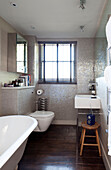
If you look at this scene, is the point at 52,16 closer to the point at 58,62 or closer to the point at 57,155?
the point at 58,62

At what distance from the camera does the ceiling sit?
207 centimetres

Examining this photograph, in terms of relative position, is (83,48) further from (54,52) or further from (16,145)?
(16,145)

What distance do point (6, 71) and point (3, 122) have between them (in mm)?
1015

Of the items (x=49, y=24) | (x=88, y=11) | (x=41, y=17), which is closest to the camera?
(x=88, y=11)

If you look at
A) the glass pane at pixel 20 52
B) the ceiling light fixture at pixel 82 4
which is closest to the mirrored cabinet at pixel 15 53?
the glass pane at pixel 20 52

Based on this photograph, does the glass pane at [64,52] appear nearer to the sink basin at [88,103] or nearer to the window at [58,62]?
the window at [58,62]

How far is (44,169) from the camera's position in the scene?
185 centimetres

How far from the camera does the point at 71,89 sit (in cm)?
367

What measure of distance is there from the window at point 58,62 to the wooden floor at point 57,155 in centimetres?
145

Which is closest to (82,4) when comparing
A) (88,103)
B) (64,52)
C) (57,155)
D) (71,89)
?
(88,103)

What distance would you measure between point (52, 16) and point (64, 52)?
1314mm

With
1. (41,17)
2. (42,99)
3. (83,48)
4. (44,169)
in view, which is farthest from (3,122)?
(83,48)

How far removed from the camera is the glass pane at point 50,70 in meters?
3.74

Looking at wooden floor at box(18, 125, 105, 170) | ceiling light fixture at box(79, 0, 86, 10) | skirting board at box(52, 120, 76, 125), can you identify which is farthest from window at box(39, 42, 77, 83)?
ceiling light fixture at box(79, 0, 86, 10)
